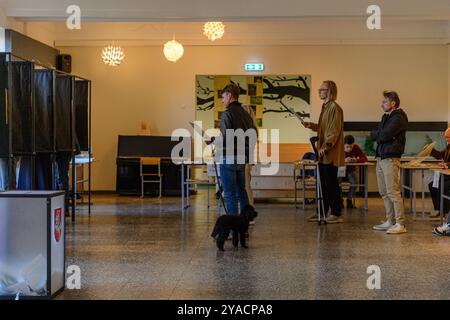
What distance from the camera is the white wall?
1267 cm

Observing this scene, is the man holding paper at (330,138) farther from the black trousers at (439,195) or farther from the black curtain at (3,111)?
the black curtain at (3,111)

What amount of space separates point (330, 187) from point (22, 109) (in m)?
3.82

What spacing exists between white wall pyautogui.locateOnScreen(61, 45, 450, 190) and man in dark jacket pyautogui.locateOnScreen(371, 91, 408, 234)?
5521 mm

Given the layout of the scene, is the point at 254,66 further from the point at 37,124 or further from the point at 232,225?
the point at 232,225

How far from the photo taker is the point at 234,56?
12.7 m

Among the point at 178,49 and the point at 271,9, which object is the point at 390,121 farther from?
the point at 178,49

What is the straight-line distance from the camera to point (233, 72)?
1270 cm

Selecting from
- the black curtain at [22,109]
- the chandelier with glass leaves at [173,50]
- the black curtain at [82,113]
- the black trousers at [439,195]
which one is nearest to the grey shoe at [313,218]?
the black trousers at [439,195]

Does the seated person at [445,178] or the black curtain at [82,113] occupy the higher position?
the black curtain at [82,113]

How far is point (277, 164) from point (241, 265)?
18.4ft

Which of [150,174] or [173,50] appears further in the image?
[150,174]

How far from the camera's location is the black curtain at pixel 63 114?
8.06 meters

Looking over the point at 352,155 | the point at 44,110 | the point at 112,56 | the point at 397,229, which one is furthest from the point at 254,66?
the point at 397,229

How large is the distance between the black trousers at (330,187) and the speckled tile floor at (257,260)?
0.30 metres
